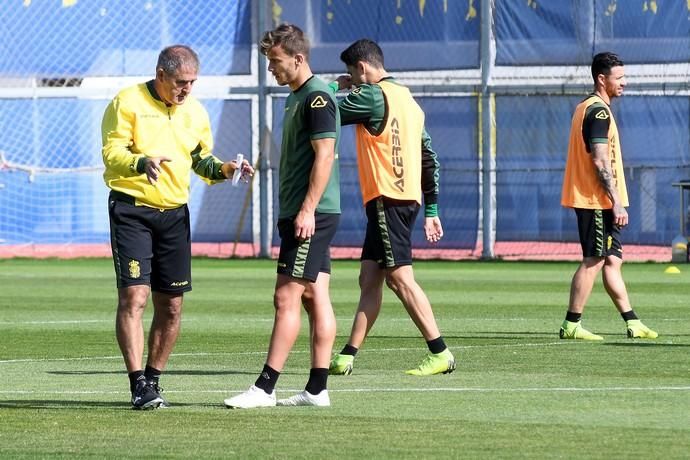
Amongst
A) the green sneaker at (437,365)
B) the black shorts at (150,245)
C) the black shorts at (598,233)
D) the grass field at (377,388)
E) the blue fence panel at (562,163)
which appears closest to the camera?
the grass field at (377,388)

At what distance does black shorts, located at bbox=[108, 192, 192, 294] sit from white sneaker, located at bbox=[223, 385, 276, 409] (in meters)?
0.72

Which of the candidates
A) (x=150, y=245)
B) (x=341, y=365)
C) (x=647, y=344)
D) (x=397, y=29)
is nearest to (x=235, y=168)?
(x=150, y=245)

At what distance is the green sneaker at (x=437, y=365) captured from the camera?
1036 centimetres

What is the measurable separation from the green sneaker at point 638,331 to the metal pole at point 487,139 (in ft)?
47.2

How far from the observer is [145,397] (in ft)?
27.9

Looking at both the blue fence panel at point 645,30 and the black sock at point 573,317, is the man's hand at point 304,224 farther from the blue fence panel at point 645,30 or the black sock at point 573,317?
the blue fence panel at point 645,30

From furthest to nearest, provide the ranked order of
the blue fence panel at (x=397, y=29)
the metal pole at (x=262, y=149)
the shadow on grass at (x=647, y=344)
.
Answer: the metal pole at (x=262, y=149) → the blue fence panel at (x=397, y=29) → the shadow on grass at (x=647, y=344)

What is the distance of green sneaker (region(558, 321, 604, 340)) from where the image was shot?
13039 millimetres

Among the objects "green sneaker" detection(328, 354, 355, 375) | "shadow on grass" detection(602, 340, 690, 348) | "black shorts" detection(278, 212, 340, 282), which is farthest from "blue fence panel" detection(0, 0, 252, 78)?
"black shorts" detection(278, 212, 340, 282)

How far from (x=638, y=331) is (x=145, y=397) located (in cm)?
566

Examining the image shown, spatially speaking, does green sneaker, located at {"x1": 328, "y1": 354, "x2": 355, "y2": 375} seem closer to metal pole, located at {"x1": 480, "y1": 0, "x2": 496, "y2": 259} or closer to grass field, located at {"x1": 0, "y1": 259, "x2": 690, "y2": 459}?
grass field, located at {"x1": 0, "y1": 259, "x2": 690, "y2": 459}

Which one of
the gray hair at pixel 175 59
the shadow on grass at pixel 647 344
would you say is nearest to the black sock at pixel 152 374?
the gray hair at pixel 175 59

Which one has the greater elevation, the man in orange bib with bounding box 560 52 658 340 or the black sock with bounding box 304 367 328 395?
the man in orange bib with bounding box 560 52 658 340

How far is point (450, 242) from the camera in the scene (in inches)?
1113
